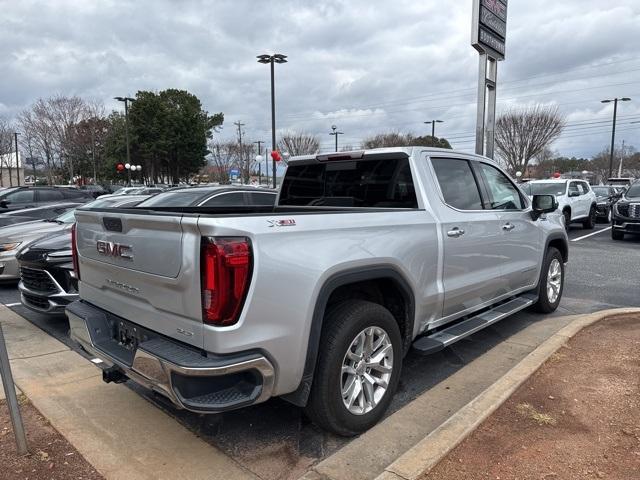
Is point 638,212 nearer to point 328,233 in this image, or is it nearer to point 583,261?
point 583,261

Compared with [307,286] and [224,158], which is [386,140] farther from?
[307,286]

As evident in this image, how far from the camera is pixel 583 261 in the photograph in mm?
10234

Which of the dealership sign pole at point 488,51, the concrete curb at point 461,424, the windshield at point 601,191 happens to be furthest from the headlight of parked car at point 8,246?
the windshield at point 601,191

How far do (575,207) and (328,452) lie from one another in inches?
585

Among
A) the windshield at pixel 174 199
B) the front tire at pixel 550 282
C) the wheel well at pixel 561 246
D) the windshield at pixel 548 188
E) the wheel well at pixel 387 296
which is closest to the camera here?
the wheel well at pixel 387 296

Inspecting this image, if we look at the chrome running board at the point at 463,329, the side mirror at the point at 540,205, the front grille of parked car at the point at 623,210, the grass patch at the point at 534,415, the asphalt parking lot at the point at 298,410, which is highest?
the side mirror at the point at 540,205

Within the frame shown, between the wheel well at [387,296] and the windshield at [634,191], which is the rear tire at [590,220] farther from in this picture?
the wheel well at [387,296]

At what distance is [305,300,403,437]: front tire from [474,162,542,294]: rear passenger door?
5.95ft

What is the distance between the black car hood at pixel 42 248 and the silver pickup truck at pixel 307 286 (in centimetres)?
204

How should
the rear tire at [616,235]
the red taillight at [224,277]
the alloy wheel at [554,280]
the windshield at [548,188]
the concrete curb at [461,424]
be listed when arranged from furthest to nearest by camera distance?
the windshield at [548,188]
the rear tire at [616,235]
the alloy wheel at [554,280]
the concrete curb at [461,424]
the red taillight at [224,277]

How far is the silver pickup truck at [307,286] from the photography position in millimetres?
2521

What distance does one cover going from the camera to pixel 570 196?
1537 centimetres

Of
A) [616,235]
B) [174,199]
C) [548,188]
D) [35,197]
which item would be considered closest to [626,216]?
[616,235]

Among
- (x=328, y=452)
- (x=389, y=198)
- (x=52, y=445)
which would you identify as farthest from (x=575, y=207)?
(x=52, y=445)
